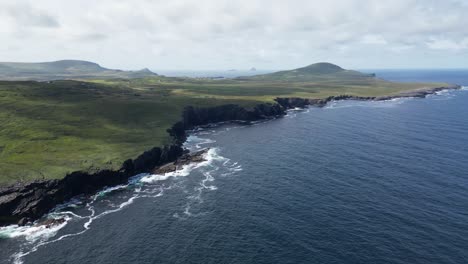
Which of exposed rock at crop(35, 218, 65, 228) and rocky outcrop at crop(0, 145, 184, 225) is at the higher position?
rocky outcrop at crop(0, 145, 184, 225)

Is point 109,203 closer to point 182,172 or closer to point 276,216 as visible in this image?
point 182,172

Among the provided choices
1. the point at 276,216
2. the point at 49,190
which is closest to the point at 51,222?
the point at 49,190

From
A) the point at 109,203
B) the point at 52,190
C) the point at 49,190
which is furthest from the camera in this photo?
the point at 109,203

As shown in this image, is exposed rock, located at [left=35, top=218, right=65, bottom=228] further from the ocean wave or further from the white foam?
the white foam

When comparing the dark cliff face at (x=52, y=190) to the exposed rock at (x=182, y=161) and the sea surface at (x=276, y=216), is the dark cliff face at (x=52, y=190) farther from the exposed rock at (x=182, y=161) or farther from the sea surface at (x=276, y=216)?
the exposed rock at (x=182, y=161)

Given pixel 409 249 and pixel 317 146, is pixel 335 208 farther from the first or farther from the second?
A: pixel 317 146

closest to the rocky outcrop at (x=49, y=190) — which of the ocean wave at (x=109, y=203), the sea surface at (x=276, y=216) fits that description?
the ocean wave at (x=109, y=203)

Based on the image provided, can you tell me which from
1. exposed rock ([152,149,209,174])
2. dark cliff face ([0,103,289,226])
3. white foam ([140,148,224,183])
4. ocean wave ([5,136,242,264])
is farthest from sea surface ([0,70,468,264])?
exposed rock ([152,149,209,174])

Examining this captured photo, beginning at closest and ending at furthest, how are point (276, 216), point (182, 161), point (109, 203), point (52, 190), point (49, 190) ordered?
point (276, 216), point (49, 190), point (52, 190), point (109, 203), point (182, 161)
